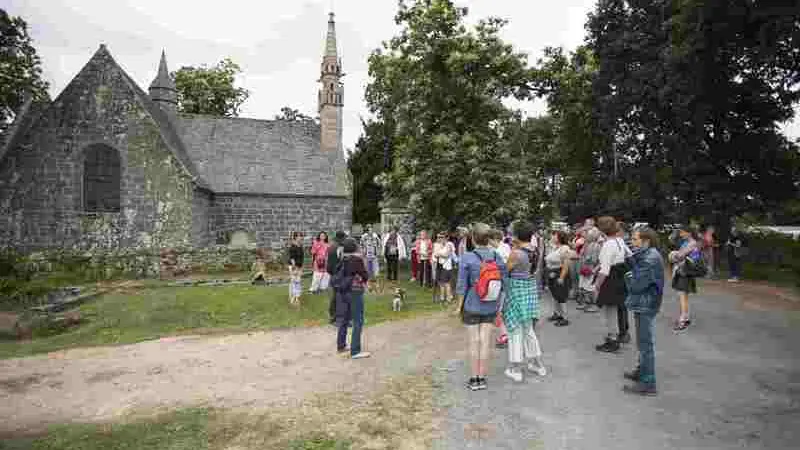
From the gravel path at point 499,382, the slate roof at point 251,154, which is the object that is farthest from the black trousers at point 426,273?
the slate roof at point 251,154

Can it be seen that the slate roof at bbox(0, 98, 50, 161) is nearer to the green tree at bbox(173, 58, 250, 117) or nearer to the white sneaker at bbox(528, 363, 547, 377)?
the green tree at bbox(173, 58, 250, 117)

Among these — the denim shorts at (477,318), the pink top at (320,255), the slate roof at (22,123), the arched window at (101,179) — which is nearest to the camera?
the denim shorts at (477,318)

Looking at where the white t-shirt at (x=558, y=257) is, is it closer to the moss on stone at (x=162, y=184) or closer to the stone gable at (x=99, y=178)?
the stone gable at (x=99, y=178)

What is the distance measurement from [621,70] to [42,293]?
25977mm

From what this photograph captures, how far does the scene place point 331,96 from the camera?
29750mm

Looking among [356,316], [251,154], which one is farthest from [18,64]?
[356,316]

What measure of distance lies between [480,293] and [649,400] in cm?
233

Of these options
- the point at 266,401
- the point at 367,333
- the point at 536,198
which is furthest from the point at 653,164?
the point at 266,401

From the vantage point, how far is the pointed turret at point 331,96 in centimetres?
2914

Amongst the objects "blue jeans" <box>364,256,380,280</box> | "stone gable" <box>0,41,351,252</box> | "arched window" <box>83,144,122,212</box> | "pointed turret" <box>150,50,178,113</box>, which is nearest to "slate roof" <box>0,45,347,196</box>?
"stone gable" <box>0,41,351,252</box>

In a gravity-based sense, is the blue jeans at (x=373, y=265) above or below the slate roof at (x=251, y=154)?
below

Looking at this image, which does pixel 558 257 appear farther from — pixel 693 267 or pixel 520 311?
pixel 520 311

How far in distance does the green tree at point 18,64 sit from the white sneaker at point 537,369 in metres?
28.2

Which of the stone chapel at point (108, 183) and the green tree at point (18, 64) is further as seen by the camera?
the green tree at point (18, 64)
